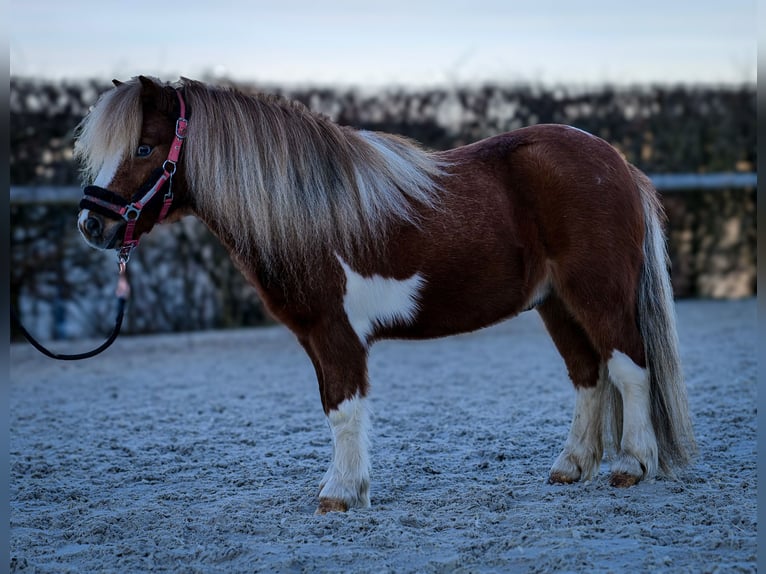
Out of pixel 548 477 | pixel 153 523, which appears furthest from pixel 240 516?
pixel 548 477

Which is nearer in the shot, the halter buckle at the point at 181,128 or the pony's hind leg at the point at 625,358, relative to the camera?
the halter buckle at the point at 181,128

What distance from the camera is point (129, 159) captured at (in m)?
3.73

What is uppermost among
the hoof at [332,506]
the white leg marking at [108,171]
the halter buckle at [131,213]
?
the white leg marking at [108,171]

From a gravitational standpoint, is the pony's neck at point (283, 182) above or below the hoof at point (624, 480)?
above

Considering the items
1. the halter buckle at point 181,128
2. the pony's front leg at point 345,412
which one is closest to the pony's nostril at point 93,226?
the halter buckle at point 181,128

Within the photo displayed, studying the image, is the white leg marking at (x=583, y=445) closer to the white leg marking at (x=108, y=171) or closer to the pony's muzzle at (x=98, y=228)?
the pony's muzzle at (x=98, y=228)

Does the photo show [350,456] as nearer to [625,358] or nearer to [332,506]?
[332,506]

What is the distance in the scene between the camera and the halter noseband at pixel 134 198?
12.1ft

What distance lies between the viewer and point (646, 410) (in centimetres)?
408

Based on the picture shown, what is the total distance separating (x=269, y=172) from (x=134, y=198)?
561mm

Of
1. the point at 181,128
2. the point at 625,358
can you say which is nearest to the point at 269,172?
the point at 181,128

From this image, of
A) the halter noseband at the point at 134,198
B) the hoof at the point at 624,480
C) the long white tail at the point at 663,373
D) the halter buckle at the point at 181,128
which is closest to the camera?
the halter noseband at the point at 134,198

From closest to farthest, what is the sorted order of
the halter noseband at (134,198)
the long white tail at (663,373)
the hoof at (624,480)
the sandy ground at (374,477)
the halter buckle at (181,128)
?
the sandy ground at (374,477) → the halter noseband at (134,198) → the halter buckle at (181,128) → the hoof at (624,480) → the long white tail at (663,373)

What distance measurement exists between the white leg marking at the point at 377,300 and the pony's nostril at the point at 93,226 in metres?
0.99
